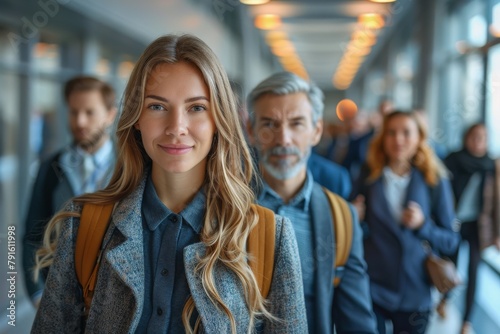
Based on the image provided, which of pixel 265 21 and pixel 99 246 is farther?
pixel 265 21

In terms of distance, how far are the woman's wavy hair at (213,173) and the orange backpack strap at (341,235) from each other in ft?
1.45

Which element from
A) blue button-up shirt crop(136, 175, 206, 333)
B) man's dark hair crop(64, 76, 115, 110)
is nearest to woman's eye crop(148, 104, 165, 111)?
blue button-up shirt crop(136, 175, 206, 333)

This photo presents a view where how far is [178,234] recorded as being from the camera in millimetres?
1319

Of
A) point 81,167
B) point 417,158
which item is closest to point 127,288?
point 81,167

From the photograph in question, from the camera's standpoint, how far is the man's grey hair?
6.17ft

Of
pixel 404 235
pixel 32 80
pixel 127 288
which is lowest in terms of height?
pixel 404 235

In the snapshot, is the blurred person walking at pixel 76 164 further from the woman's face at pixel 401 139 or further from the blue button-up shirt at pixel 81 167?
the woman's face at pixel 401 139

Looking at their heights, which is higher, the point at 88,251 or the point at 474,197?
the point at 88,251

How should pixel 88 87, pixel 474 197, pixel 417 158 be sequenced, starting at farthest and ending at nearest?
pixel 474 197
pixel 417 158
pixel 88 87

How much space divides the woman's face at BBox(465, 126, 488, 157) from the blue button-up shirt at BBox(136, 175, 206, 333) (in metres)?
3.63

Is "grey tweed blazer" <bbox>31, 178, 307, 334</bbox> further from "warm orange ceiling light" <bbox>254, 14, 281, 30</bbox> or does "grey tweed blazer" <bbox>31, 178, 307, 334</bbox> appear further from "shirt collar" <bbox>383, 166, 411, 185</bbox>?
"warm orange ceiling light" <bbox>254, 14, 281, 30</bbox>

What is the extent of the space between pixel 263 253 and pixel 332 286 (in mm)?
478

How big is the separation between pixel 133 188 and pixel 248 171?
1.00ft

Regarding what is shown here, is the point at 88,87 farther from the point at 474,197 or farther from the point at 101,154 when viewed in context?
the point at 474,197
